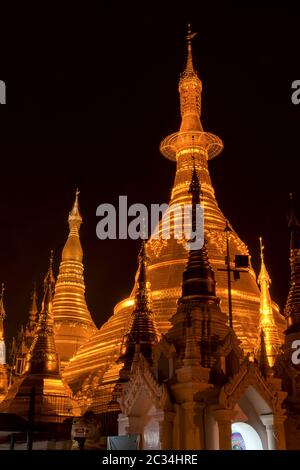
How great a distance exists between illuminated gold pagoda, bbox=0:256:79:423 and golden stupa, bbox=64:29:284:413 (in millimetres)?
1091

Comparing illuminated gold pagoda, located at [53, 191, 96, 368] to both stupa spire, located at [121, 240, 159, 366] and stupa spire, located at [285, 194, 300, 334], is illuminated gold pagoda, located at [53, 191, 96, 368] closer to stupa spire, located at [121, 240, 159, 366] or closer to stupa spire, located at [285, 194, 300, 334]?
stupa spire, located at [121, 240, 159, 366]

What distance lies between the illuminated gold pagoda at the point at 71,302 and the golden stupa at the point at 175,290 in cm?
298

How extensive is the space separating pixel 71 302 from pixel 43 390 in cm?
1274

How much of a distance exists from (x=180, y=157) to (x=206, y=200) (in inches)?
142

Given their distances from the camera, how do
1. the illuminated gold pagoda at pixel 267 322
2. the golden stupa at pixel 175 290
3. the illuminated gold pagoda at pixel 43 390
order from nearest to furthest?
the illuminated gold pagoda at pixel 43 390
the illuminated gold pagoda at pixel 267 322
the golden stupa at pixel 175 290

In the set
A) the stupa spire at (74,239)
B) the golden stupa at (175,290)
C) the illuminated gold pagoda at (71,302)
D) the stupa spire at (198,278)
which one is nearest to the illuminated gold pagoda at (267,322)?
the golden stupa at (175,290)

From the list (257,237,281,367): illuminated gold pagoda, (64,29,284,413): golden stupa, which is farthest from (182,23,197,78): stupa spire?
(257,237,281,367): illuminated gold pagoda

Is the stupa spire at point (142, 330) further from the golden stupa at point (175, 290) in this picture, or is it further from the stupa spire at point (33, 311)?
the stupa spire at point (33, 311)

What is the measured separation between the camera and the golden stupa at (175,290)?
26.3 metres

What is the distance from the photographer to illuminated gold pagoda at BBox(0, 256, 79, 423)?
22469 mm

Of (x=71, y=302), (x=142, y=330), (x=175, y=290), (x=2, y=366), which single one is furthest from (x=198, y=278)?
(x=71, y=302)

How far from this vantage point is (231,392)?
14570 millimetres
